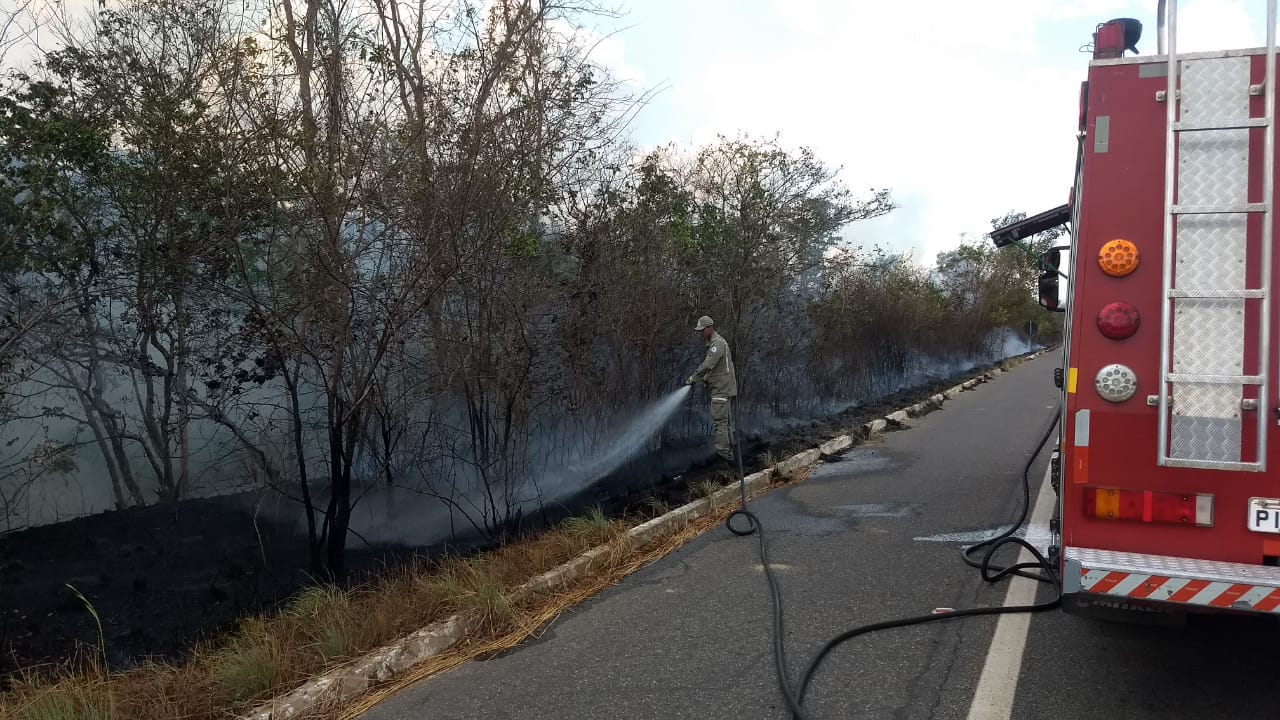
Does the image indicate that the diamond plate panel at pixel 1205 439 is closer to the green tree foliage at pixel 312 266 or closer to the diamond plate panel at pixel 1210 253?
the diamond plate panel at pixel 1210 253

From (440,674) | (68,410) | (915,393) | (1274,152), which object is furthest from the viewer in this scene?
(915,393)

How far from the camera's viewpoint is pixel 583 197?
8312 millimetres

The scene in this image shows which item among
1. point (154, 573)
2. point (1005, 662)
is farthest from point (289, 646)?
point (1005, 662)

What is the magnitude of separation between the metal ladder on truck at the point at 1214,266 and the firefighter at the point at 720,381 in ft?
20.0

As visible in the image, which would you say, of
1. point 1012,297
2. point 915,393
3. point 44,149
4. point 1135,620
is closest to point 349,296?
point 44,149

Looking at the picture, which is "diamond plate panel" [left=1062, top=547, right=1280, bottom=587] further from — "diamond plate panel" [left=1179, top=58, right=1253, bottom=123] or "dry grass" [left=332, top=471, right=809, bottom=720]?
"dry grass" [left=332, top=471, right=809, bottom=720]

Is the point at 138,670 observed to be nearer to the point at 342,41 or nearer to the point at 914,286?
the point at 342,41

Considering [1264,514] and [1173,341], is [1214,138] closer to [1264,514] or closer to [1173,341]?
[1173,341]

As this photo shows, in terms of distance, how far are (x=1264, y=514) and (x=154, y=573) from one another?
7.43m

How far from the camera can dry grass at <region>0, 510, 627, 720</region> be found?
3758mm

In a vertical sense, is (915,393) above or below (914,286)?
below

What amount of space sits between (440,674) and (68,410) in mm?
5139

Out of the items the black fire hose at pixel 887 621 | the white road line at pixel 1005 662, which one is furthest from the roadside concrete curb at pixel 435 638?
the white road line at pixel 1005 662

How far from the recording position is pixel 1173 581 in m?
3.25
